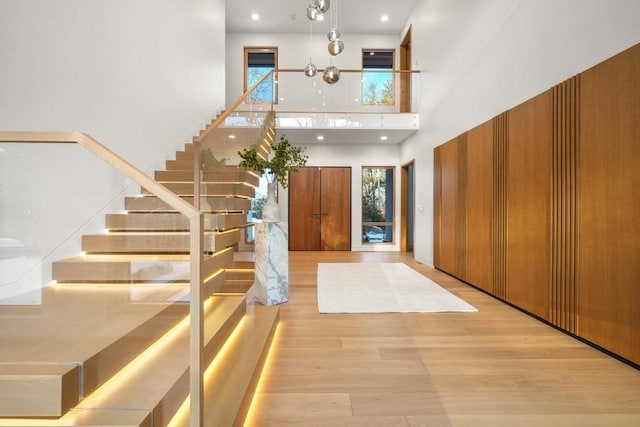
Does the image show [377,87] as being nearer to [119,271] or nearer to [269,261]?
[269,261]

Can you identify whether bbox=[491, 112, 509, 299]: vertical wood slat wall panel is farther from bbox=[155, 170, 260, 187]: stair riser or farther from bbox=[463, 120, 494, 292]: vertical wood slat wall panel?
bbox=[155, 170, 260, 187]: stair riser

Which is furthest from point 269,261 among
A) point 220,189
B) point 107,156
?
point 107,156

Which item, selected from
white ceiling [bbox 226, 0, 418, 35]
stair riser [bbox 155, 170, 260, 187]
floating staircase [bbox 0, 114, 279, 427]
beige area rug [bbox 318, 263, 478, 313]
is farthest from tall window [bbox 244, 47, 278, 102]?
floating staircase [bbox 0, 114, 279, 427]

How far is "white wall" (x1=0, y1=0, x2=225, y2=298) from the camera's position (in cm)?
155

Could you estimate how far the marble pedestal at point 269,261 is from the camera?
383cm

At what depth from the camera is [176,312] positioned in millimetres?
1424

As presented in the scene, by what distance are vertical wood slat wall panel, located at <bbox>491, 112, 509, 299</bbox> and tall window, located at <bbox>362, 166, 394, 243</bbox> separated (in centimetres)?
520

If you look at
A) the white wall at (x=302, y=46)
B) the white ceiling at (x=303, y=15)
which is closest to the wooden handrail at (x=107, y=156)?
the white ceiling at (x=303, y=15)

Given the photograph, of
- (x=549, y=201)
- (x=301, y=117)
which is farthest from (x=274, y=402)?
(x=301, y=117)

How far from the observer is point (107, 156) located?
1.31 meters

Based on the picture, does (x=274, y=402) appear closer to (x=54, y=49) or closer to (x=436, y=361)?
(x=436, y=361)

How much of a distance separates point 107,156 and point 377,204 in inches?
341

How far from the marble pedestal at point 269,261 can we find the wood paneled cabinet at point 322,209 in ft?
18.2

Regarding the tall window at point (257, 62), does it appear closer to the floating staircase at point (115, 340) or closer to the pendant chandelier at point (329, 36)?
the pendant chandelier at point (329, 36)
